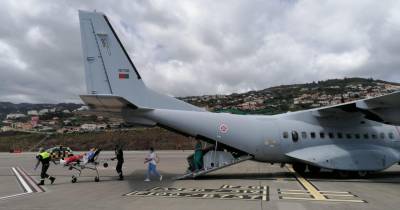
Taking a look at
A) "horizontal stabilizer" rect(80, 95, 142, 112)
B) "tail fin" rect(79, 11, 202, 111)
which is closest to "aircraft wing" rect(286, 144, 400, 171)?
"tail fin" rect(79, 11, 202, 111)

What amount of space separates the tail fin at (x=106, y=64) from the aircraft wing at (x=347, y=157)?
8.16 m

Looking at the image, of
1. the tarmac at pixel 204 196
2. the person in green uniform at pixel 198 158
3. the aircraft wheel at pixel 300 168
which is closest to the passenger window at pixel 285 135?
the aircraft wheel at pixel 300 168

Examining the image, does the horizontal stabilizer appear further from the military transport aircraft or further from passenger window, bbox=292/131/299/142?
passenger window, bbox=292/131/299/142

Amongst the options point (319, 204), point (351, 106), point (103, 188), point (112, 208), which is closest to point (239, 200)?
point (319, 204)

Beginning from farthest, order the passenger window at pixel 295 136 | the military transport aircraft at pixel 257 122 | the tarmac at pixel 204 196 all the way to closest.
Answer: the passenger window at pixel 295 136 → the military transport aircraft at pixel 257 122 → the tarmac at pixel 204 196

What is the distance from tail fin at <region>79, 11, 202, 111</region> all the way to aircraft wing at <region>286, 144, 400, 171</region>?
26.8 feet

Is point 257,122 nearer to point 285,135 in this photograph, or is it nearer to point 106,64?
point 285,135

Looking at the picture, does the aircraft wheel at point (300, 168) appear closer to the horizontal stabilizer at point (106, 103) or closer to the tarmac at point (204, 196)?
the tarmac at point (204, 196)

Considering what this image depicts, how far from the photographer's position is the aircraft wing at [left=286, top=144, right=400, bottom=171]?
17.5 metres

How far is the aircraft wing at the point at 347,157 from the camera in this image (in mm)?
17469

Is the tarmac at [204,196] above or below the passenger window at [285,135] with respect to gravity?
below

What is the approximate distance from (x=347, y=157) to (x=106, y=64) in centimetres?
1198

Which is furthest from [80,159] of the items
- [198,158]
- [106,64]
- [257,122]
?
[257,122]

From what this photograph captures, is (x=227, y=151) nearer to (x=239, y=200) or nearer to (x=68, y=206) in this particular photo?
(x=239, y=200)
